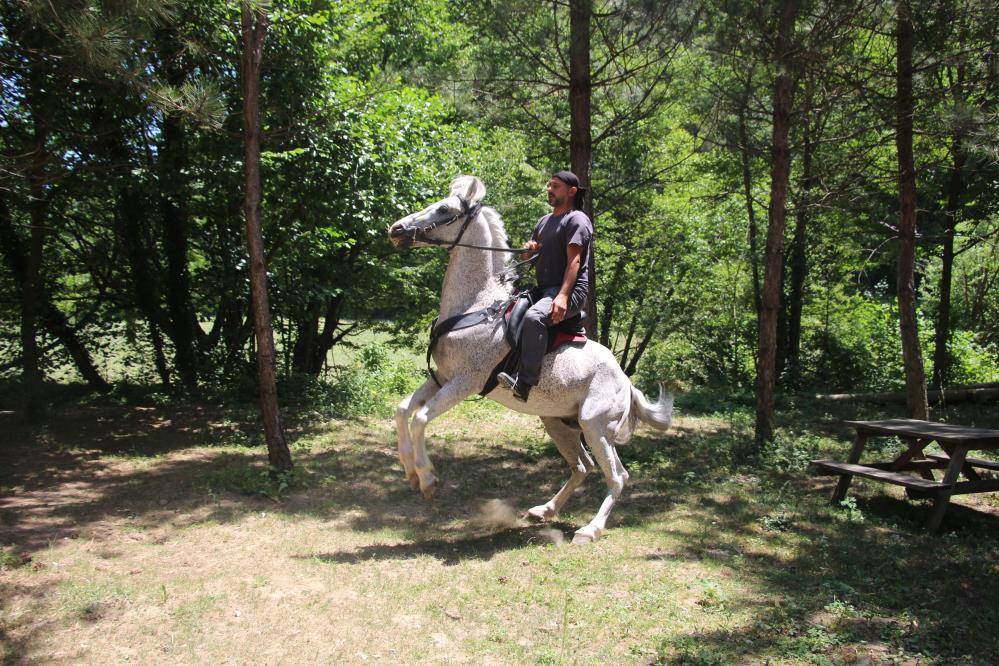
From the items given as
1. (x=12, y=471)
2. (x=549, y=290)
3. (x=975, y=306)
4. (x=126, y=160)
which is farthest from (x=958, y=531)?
(x=975, y=306)

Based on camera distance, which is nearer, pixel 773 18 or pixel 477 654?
pixel 477 654

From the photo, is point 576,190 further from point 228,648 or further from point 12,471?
point 12,471

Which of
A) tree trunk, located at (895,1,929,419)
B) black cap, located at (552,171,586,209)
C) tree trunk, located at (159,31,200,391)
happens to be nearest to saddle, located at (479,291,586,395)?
black cap, located at (552,171,586,209)

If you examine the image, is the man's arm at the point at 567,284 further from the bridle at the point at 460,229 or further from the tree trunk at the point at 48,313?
the tree trunk at the point at 48,313

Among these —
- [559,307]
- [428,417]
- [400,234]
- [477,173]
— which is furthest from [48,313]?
[559,307]

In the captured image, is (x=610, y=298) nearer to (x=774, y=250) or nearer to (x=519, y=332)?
(x=774, y=250)

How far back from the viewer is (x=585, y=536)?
6.05 metres

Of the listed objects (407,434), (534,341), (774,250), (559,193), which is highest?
(559,193)

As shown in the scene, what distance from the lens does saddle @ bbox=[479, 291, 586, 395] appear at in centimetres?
596

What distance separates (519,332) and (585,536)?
190cm

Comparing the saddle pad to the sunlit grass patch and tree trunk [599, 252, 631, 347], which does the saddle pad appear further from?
tree trunk [599, 252, 631, 347]

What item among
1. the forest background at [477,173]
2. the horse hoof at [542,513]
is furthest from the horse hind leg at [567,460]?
the forest background at [477,173]

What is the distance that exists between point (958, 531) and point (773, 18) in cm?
659

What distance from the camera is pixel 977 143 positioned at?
23.3ft
